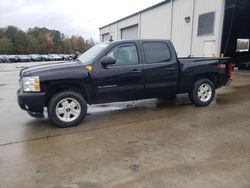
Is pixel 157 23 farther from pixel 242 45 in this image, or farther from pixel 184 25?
pixel 242 45

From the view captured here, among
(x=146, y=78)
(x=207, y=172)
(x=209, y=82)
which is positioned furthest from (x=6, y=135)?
(x=209, y=82)

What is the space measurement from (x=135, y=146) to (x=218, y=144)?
1.43 metres

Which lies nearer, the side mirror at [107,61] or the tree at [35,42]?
the side mirror at [107,61]

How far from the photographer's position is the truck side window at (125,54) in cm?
546

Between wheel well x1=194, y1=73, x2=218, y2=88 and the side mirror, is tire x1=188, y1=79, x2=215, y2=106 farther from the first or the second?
the side mirror

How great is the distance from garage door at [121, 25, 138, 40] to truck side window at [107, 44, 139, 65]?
20.7 meters

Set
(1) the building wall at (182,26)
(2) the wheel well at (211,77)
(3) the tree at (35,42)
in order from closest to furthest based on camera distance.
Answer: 1. (2) the wheel well at (211,77)
2. (1) the building wall at (182,26)
3. (3) the tree at (35,42)

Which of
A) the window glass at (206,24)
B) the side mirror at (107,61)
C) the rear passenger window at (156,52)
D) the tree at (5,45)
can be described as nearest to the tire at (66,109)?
the side mirror at (107,61)

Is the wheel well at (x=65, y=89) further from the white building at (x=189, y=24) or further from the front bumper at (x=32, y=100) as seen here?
the white building at (x=189, y=24)

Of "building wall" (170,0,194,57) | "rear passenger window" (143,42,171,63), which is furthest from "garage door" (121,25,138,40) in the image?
"rear passenger window" (143,42,171,63)

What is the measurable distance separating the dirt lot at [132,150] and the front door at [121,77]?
1.93ft

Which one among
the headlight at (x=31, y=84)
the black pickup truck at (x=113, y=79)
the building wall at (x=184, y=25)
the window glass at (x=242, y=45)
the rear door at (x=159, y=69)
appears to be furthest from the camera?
the window glass at (x=242, y=45)

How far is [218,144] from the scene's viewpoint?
4.04 m

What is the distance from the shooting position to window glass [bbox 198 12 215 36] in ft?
47.3
